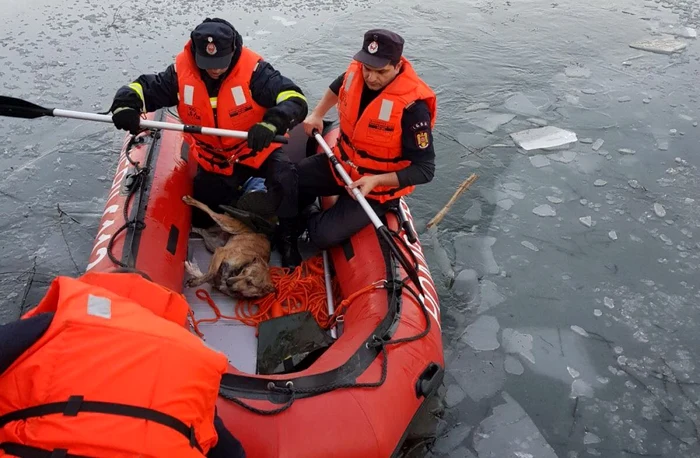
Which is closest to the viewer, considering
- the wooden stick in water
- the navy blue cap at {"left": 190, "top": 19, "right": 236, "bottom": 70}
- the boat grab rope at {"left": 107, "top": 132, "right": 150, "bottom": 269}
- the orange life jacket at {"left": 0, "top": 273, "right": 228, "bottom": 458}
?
the orange life jacket at {"left": 0, "top": 273, "right": 228, "bottom": 458}

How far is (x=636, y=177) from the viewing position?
14.1ft

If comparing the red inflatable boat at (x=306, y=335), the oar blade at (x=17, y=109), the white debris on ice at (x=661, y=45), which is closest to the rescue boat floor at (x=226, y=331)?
the red inflatable boat at (x=306, y=335)

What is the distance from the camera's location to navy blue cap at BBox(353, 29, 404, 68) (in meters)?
2.57

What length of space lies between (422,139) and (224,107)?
3.53 ft

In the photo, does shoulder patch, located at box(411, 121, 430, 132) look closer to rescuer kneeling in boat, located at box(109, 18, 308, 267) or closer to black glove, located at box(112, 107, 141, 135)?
rescuer kneeling in boat, located at box(109, 18, 308, 267)

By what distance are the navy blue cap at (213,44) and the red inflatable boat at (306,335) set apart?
72 cm

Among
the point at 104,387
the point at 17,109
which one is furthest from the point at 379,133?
the point at 104,387

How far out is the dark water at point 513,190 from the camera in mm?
2812

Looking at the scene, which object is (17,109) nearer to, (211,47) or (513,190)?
(211,47)


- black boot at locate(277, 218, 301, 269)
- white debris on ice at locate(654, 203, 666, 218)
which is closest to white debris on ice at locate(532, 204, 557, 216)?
white debris on ice at locate(654, 203, 666, 218)

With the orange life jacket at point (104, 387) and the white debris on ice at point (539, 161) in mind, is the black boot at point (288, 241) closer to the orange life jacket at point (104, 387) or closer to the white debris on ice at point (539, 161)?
the orange life jacket at point (104, 387)

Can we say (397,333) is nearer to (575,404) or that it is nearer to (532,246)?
(575,404)

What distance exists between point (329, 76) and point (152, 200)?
3027mm

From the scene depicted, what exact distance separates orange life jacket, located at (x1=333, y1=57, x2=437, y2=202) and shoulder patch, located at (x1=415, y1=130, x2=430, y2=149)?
99mm
